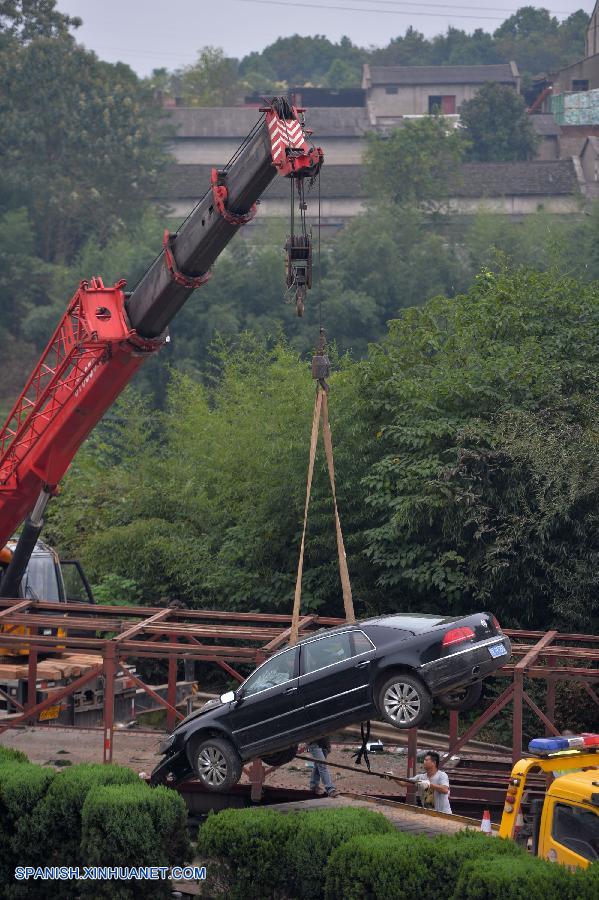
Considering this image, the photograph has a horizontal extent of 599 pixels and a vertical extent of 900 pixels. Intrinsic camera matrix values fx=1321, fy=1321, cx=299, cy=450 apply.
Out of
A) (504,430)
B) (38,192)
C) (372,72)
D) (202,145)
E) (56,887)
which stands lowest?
(56,887)

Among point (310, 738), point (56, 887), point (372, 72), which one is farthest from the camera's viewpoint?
point (372, 72)

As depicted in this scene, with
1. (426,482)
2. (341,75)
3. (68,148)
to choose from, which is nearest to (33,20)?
(68,148)

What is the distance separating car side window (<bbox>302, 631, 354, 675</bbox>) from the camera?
14.4 meters

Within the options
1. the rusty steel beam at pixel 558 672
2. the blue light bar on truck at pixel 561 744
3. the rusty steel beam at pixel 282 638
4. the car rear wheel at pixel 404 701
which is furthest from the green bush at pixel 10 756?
the blue light bar on truck at pixel 561 744

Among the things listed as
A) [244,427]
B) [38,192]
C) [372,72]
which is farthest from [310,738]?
[372,72]

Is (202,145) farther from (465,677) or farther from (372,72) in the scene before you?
(465,677)

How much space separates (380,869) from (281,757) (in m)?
4.42

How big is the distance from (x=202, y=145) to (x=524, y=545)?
65663 mm

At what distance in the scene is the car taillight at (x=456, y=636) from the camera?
545 inches

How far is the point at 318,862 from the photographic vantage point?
1211 centimetres

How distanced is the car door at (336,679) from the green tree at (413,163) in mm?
56036

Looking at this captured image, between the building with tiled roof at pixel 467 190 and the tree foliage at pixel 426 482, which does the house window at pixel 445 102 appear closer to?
the building with tiled roof at pixel 467 190

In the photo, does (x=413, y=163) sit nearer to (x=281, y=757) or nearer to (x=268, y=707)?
(x=281, y=757)

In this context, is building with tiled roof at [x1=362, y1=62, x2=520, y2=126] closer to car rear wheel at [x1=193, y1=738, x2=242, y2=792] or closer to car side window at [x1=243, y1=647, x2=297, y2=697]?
car side window at [x1=243, y1=647, x2=297, y2=697]
